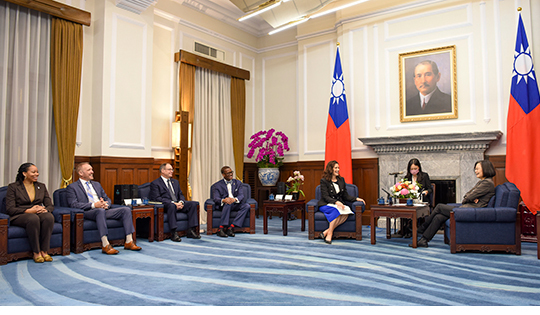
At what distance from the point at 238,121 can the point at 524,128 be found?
5.47m

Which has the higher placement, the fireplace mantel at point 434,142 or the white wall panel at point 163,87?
the white wall panel at point 163,87

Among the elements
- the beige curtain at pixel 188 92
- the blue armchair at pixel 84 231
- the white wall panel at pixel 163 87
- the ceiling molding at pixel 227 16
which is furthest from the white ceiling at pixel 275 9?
the blue armchair at pixel 84 231

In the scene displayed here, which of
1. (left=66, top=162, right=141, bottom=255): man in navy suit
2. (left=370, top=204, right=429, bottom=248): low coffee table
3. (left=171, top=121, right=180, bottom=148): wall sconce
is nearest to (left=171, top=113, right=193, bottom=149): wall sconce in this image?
(left=171, top=121, right=180, bottom=148): wall sconce

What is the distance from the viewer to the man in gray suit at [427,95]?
23.1 feet

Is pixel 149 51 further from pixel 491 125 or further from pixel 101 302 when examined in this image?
pixel 491 125

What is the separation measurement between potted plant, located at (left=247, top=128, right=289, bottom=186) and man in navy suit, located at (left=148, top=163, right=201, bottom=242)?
105 inches

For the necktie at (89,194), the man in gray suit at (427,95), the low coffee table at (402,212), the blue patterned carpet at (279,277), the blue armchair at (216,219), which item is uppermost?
the man in gray suit at (427,95)

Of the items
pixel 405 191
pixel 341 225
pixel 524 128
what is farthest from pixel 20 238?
pixel 524 128

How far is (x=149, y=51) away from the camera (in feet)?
22.4

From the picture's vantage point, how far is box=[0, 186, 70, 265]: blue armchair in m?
4.17

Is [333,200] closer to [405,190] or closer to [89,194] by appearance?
[405,190]

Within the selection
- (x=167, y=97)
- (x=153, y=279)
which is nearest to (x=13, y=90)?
(x=167, y=97)

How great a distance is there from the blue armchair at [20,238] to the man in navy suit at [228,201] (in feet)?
7.46

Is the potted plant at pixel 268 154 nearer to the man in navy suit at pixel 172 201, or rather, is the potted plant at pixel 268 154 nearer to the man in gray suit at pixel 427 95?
the man in navy suit at pixel 172 201
